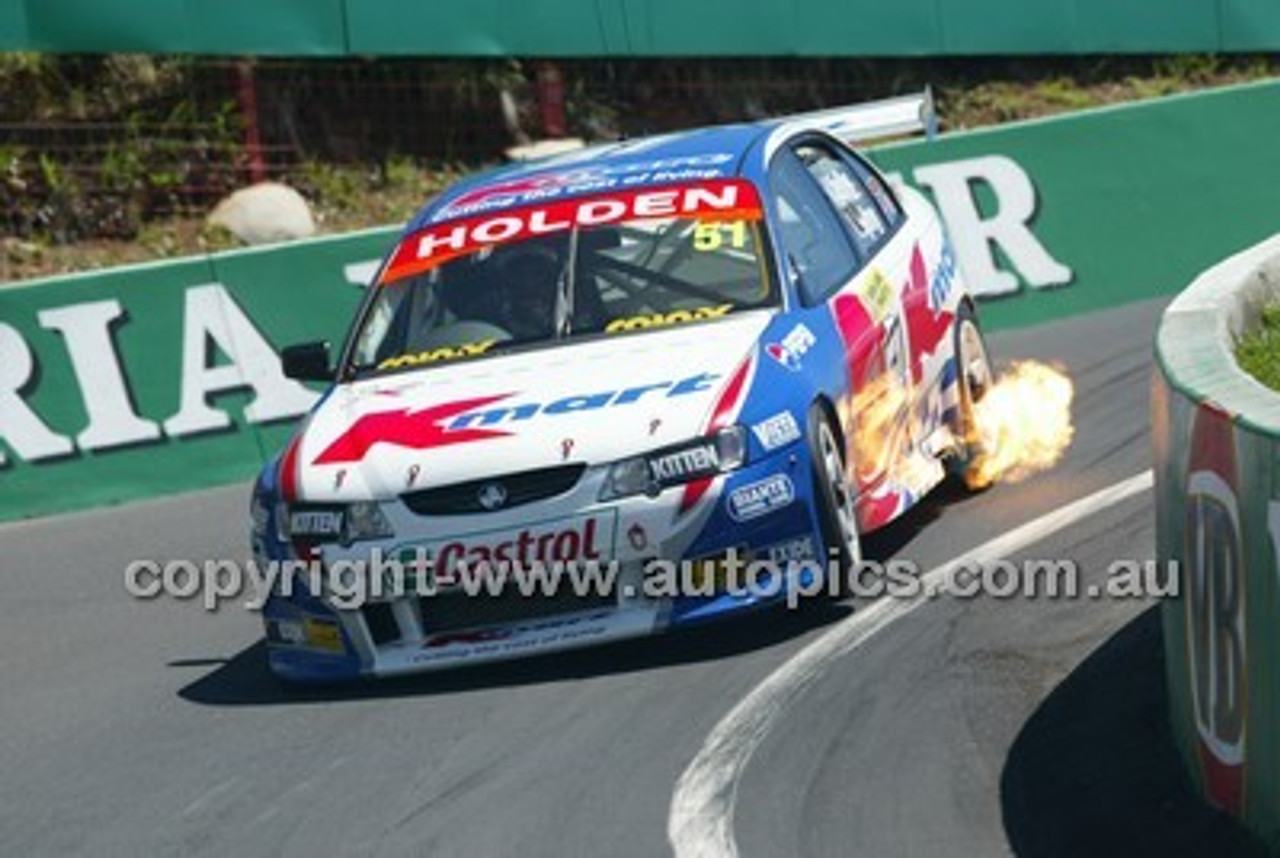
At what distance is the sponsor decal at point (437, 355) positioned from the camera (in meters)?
10.2

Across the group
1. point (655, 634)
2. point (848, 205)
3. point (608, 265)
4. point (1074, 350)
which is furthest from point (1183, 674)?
point (1074, 350)

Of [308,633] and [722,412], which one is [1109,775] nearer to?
[722,412]

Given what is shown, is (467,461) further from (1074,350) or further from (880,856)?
(1074,350)

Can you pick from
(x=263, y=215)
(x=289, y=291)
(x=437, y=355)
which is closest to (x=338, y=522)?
(x=437, y=355)

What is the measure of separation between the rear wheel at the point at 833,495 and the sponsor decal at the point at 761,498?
0.14 m

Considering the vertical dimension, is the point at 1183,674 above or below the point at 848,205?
below

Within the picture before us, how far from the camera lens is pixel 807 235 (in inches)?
424

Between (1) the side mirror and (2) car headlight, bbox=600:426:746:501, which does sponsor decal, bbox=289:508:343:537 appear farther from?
(1) the side mirror

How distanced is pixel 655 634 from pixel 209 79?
36.0ft

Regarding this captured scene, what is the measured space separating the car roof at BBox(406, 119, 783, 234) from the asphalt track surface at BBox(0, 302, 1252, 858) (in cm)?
154

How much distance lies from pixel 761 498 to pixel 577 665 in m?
0.83

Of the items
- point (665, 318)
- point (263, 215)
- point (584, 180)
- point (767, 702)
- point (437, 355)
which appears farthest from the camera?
point (263, 215)

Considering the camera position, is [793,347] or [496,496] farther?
[793,347]

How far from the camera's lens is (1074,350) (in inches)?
582
